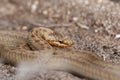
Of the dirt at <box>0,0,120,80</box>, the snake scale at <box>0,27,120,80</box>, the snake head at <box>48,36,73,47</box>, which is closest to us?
the snake scale at <box>0,27,120,80</box>

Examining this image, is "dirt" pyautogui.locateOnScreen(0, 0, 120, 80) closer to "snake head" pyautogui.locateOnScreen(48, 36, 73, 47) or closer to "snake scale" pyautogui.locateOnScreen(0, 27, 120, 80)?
"snake head" pyautogui.locateOnScreen(48, 36, 73, 47)

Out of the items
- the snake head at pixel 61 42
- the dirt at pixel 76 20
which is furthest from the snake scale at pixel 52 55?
the dirt at pixel 76 20

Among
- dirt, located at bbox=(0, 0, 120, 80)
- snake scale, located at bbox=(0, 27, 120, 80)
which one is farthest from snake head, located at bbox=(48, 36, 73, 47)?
dirt, located at bbox=(0, 0, 120, 80)

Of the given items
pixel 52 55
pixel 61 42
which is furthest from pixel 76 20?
pixel 52 55

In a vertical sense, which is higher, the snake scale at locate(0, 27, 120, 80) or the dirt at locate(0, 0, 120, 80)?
the dirt at locate(0, 0, 120, 80)

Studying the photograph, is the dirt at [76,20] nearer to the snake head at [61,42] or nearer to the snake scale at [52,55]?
the snake head at [61,42]

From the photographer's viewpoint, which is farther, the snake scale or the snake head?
the snake head

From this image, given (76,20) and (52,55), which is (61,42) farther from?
(76,20)

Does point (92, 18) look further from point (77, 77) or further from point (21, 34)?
point (77, 77)
